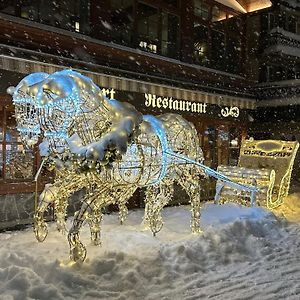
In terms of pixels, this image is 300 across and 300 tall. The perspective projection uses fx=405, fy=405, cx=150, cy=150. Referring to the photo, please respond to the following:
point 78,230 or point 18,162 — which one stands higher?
point 18,162

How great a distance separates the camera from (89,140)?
491 cm

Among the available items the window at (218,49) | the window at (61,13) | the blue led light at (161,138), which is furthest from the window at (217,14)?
the blue led light at (161,138)

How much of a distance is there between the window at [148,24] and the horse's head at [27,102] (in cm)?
728

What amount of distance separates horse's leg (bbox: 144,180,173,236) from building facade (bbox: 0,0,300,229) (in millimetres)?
2956

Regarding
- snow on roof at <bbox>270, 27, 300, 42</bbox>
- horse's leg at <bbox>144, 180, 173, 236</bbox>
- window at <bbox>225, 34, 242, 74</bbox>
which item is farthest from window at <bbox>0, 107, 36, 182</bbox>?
snow on roof at <bbox>270, 27, 300, 42</bbox>

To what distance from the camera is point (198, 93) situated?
11.6 metres

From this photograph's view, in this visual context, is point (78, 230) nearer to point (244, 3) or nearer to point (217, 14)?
point (217, 14)

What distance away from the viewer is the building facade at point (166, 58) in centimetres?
847

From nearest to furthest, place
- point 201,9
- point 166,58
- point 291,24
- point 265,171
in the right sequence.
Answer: point 265,171 → point 166,58 → point 201,9 → point 291,24

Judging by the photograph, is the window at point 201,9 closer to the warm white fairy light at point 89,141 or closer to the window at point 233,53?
the window at point 233,53

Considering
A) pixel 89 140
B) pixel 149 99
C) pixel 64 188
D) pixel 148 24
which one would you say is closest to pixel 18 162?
pixel 64 188

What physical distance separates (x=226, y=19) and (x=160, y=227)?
9.30 meters

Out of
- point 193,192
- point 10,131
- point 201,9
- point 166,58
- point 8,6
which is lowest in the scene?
point 193,192

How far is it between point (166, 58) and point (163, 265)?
7.27 meters
